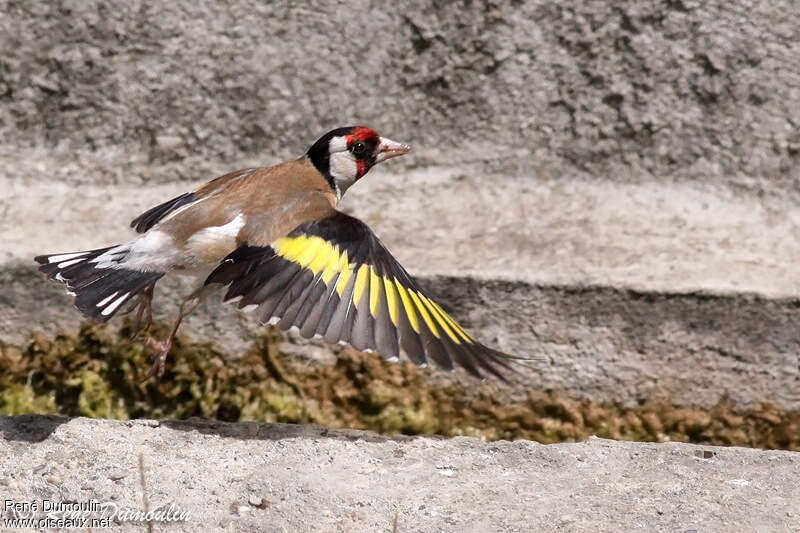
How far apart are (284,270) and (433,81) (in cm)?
161

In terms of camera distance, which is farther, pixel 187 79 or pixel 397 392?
pixel 187 79

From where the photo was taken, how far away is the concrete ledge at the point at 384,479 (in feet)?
10.5

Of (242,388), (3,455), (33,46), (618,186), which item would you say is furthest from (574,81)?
(3,455)

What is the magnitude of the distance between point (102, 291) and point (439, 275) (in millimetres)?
1295

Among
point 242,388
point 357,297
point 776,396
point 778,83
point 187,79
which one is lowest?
point 776,396

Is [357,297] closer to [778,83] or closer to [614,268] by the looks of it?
[614,268]

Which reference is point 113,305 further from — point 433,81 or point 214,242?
point 433,81

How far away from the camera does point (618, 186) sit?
493cm

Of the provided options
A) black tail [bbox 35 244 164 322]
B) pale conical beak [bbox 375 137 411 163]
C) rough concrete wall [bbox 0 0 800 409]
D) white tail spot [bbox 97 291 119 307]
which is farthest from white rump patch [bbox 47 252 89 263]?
pale conical beak [bbox 375 137 411 163]

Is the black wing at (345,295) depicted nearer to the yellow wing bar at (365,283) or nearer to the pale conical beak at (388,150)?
the yellow wing bar at (365,283)

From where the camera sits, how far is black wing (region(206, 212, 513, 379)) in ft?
11.3

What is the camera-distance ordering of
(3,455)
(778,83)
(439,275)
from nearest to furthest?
1. (3,455)
2. (439,275)
3. (778,83)

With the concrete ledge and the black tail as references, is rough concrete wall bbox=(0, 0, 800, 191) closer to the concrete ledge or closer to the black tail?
the black tail

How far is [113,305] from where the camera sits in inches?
141
